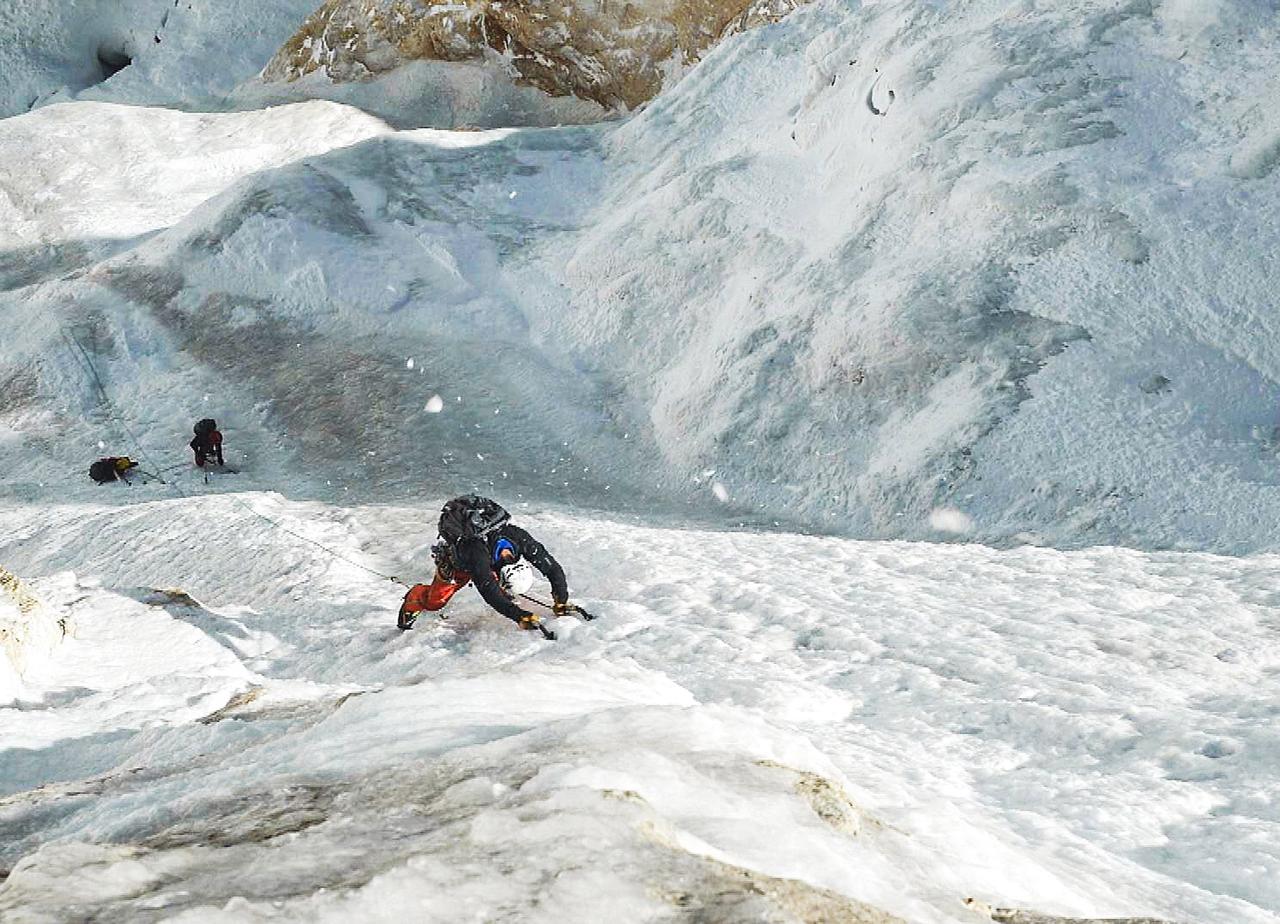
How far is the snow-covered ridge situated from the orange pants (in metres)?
30.5

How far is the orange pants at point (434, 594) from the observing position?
11.6 m

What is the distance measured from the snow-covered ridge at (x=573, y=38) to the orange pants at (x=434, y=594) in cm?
3047

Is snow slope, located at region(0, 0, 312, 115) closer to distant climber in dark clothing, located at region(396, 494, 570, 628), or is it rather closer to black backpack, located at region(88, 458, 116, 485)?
black backpack, located at region(88, 458, 116, 485)

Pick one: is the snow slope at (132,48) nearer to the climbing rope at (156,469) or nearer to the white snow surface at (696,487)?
the white snow surface at (696,487)

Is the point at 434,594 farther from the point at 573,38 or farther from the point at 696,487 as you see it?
the point at 573,38

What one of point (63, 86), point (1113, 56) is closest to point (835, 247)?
point (1113, 56)

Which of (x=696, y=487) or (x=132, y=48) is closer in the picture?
(x=696, y=487)

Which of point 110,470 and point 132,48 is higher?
point 132,48

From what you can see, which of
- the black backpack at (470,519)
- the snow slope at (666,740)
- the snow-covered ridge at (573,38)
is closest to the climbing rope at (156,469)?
the snow slope at (666,740)

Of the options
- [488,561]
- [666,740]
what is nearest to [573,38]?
[488,561]

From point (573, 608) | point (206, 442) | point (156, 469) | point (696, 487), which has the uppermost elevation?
point (206, 442)

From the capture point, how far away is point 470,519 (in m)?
11.1

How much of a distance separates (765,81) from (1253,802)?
25.3 metres

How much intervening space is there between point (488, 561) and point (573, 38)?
106 feet
